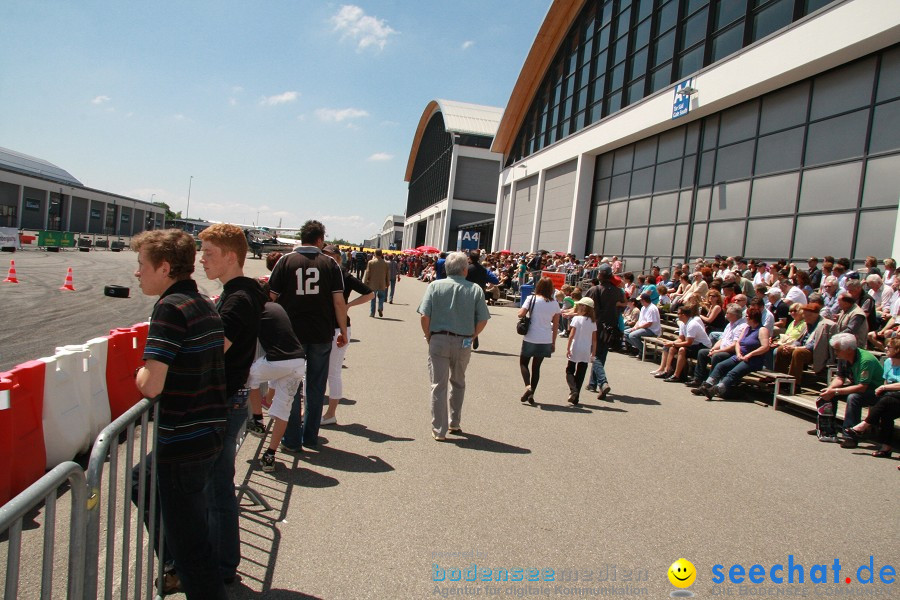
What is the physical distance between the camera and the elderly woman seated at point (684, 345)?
1066 cm

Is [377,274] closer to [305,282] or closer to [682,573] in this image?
[305,282]

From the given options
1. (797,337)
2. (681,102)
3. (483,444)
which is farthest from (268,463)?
(681,102)

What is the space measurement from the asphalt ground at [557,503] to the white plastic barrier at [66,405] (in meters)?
1.35

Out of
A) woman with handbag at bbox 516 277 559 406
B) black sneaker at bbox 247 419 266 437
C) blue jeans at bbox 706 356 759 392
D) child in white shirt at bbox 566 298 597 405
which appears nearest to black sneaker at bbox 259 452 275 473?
black sneaker at bbox 247 419 266 437

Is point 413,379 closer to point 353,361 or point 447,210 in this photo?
point 353,361

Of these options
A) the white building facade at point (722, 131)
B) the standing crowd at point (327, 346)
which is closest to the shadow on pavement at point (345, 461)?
the standing crowd at point (327, 346)

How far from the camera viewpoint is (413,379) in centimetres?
922

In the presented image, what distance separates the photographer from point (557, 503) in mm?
4676

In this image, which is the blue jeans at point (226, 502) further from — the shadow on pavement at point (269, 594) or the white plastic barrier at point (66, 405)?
the white plastic barrier at point (66, 405)

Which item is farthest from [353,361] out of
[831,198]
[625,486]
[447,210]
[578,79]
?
[447,210]

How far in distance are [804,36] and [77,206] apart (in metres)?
73.8

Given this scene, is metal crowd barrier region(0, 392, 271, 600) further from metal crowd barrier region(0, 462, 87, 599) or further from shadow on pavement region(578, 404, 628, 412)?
shadow on pavement region(578, 404, 628, 412)

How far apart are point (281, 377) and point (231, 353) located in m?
1.49

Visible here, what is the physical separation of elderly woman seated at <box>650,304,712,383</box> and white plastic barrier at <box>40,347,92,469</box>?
358 inches
